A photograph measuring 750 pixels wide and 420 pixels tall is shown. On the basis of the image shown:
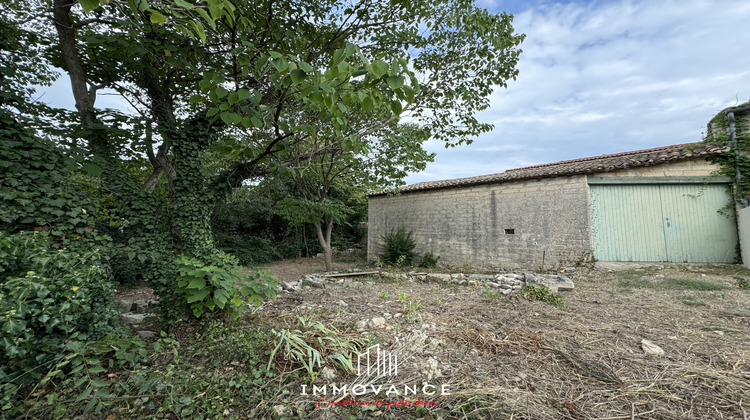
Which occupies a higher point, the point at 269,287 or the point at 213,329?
the point at 269,287

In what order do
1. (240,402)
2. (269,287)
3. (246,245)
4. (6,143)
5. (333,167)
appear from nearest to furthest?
(240,402) → (6,143) → (269,287) → (333,167) → (246,245)

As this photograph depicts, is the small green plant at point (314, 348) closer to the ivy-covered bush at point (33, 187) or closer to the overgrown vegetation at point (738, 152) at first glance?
the ivy-covered bush at point (33, 187)

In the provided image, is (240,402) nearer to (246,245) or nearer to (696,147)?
(696,147)

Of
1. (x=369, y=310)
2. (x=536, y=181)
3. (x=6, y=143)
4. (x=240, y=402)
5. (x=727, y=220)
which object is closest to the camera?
(x=240, y=402)

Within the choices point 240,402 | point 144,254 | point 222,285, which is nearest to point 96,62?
point 144,254

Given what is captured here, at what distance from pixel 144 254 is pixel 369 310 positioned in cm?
232

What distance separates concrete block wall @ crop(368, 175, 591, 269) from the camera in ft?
22.6

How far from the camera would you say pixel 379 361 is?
6.90ft

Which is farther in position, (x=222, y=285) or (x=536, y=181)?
(x=536, y=181)

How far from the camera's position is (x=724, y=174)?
610 centimetres

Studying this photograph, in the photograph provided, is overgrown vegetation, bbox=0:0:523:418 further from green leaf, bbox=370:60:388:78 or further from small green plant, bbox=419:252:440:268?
small green plant, bbox=419:252:440:268

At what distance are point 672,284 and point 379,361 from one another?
18.0ft

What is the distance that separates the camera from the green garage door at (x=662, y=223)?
6125 mm

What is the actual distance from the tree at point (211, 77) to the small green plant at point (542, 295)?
3.11 metres
